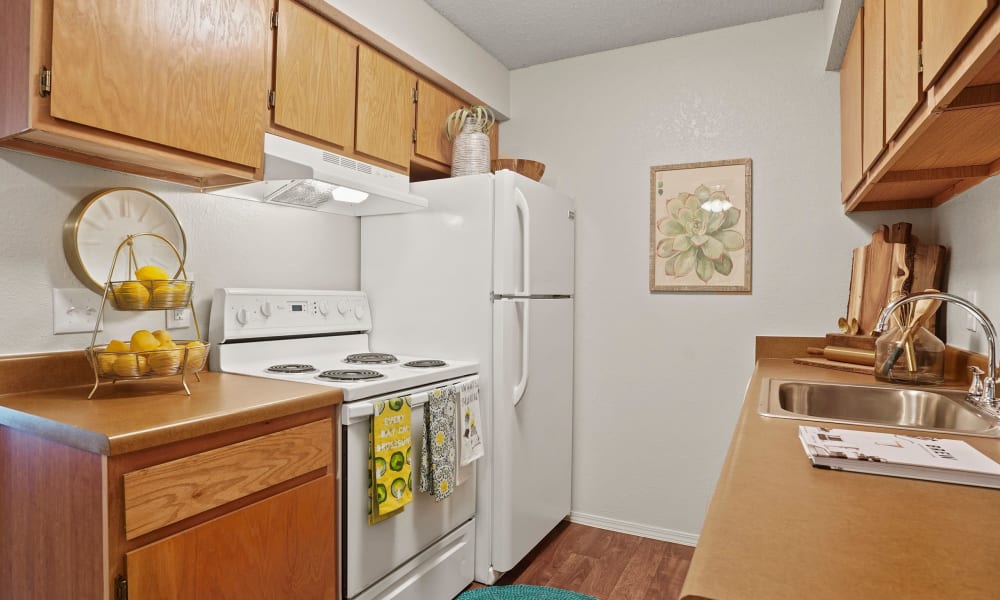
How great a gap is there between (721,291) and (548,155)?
1155mm

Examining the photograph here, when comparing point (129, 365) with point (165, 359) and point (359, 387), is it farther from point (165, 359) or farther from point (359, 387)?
point (359, 387)

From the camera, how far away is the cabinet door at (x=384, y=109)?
2.24 meters

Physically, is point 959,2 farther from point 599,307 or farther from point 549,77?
point 549,77

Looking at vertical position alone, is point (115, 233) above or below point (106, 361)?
above

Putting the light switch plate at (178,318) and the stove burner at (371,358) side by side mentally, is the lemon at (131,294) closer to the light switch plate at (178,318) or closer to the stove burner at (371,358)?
the light switch plate at (178,318)

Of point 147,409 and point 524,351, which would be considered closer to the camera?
point 147,409

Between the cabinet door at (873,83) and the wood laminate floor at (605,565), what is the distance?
1.70 m

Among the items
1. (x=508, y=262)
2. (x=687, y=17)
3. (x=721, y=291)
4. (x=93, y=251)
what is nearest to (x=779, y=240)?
(x=721, y=291)

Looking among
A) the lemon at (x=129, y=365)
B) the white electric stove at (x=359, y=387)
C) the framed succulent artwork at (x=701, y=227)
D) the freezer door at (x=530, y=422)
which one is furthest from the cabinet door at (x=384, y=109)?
the framed succulent artwork at (x=701, y=227)

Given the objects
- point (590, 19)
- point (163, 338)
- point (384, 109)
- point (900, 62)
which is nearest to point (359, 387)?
point (163, 338)

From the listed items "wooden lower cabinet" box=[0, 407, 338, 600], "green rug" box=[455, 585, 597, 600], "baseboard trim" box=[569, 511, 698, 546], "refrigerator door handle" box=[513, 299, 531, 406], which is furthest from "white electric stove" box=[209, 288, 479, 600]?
"baseboard trim" box=[569, 511, 698, 546]

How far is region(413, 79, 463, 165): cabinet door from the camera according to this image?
8.48ft

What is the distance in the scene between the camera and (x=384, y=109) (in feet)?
7.72

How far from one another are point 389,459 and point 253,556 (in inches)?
18.7
